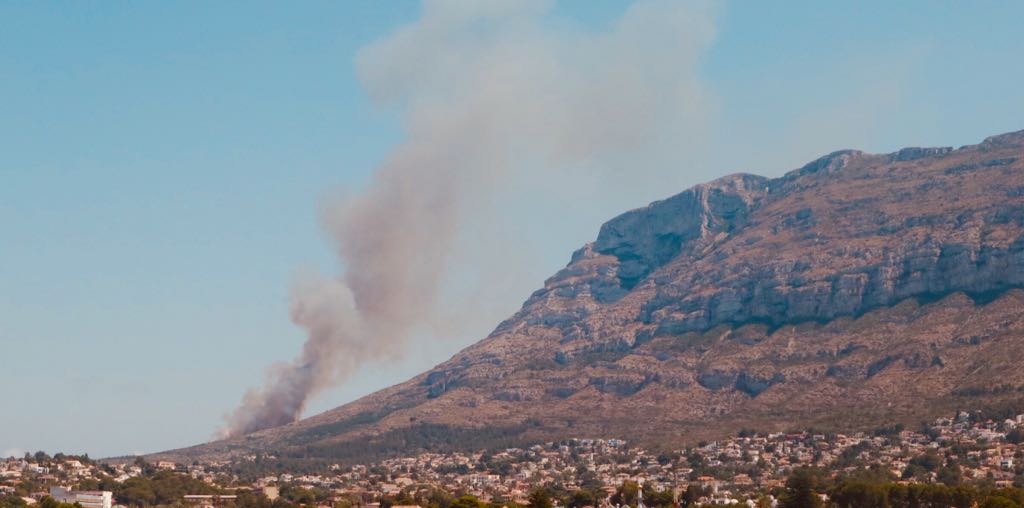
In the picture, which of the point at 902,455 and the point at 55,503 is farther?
the point at 902,455

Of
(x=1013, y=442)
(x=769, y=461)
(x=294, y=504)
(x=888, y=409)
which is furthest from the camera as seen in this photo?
(x=888, y=409)

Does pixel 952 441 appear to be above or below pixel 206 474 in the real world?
below

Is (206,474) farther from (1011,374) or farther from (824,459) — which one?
(1011,374)

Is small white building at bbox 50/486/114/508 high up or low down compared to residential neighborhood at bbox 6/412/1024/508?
up

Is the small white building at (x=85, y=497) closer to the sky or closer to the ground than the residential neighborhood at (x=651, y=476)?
closer to the sky

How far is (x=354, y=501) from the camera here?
154125 mm

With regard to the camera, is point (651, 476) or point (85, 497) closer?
point (85, 497)

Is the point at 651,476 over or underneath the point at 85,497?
underneath

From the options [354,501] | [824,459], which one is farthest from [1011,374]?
[354,501]

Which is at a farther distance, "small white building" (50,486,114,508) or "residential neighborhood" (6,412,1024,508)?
"residential neighborhood" (6,412,1024,508)

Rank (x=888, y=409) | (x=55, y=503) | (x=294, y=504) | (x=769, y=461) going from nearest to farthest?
(x=55, y=503) → (x=294, y=504) → (x=769, y=461) → (x=888, y=409)

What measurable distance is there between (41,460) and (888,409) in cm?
10685

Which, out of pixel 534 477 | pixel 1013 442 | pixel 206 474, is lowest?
pixel 1013 442

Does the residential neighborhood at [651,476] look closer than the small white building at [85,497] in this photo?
No
